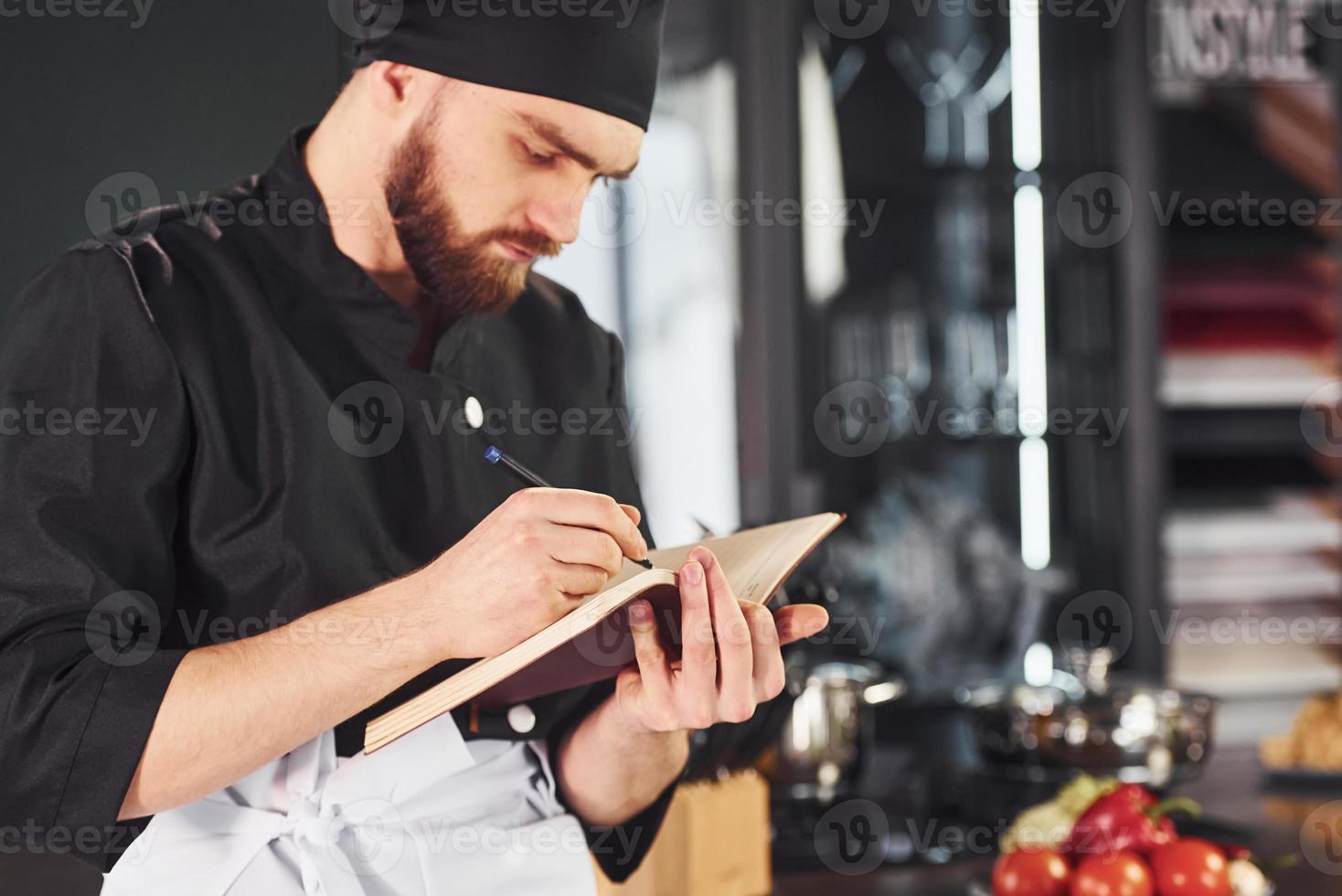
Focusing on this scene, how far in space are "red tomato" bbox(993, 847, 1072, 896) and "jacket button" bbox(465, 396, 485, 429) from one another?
74cm

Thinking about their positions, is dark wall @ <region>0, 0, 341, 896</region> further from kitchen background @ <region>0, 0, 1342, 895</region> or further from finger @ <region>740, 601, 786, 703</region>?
kitchen background @ <region>0, 0, 1342, 895</region>

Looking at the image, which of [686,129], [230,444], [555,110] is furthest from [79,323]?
[686,129]

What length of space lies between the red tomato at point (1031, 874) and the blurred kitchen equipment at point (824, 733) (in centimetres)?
34

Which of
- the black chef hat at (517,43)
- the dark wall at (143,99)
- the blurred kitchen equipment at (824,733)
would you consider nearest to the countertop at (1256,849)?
the blurred kitchen equipment at (824,733)

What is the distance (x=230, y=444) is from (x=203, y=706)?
238 mm

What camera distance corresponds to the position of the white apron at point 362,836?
1107 mm

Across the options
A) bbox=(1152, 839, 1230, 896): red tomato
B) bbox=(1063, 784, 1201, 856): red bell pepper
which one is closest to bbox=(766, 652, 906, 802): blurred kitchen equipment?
bbox=(1063, 784, 1201, 856): red bell pepper

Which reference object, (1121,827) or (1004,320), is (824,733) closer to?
(1121,827)

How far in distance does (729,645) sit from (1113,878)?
67 cm

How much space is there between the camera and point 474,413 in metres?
1.28

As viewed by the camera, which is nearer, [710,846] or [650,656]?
[650,656]

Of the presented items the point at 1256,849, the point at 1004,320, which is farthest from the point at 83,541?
the point at 1004,320

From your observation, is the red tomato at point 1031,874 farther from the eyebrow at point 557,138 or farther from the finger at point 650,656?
the eyebrow at point 557,138

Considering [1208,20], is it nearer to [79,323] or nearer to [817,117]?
[817,117]
